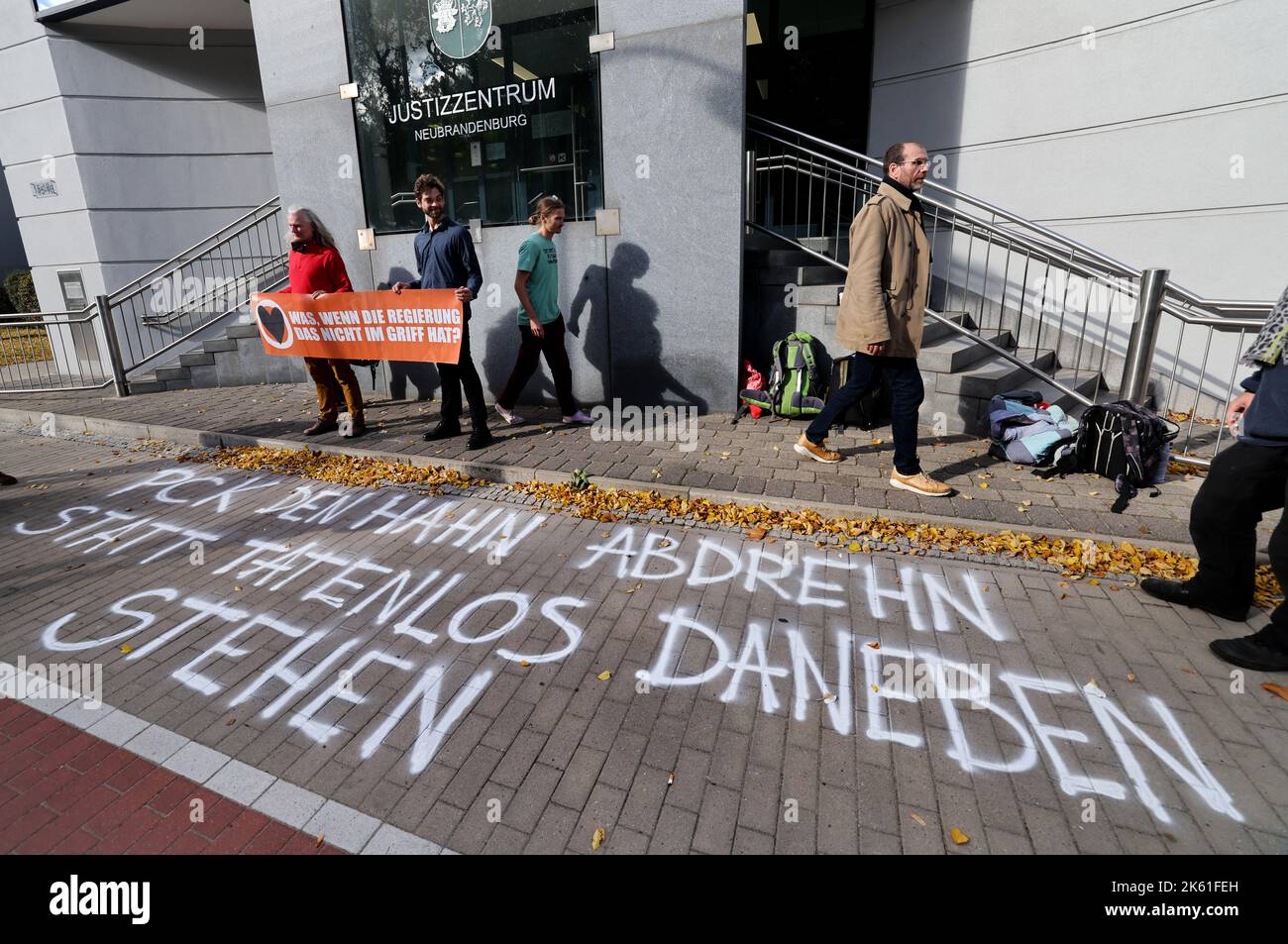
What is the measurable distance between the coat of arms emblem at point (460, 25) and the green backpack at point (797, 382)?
4541mm

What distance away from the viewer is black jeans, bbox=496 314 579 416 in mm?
6461

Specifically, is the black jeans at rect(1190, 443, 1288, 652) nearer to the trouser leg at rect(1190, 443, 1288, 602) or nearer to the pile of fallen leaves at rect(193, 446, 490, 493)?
the trouser leg at rect(1190, 443, 1288, 602)

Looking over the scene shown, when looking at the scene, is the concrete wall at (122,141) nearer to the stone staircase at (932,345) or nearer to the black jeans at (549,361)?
the black jeans at (549,361)

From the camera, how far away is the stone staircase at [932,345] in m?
6.25

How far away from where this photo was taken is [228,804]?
245 cm

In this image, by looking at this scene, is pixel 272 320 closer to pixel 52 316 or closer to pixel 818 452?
pixel 52 316

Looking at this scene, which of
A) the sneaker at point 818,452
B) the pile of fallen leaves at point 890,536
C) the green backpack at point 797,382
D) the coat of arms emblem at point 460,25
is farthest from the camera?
the coat of arms emblem at point 460,25

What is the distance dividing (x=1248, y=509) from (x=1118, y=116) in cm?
611

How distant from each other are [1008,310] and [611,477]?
18.0 ft

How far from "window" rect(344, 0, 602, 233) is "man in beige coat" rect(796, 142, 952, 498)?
3308 millimetres

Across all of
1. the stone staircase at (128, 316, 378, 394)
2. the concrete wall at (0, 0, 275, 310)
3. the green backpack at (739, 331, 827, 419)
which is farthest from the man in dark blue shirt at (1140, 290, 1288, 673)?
the concrete wall at (0, 0, 275, 310)

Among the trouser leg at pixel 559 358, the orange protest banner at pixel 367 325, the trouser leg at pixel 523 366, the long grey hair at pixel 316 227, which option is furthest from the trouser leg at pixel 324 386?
the trouser leg at pixel 559 358

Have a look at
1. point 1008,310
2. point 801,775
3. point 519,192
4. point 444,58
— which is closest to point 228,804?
point 801,775
